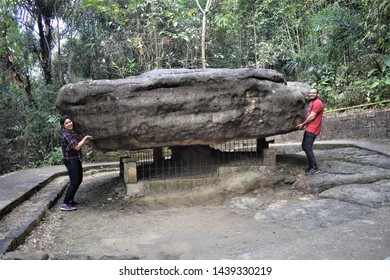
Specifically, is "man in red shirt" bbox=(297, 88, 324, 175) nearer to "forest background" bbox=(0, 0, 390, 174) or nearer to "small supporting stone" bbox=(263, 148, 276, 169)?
"small supporting stone" bbox=(263, 148, 276, 169)

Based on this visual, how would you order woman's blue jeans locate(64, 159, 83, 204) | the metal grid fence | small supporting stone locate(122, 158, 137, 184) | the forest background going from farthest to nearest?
the forest background
the metal grid fence
small supporting stone locate(122, 158, 137, 184)
woman's blue jeans locate(64, 159, 83, 204)

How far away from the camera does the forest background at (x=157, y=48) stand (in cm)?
1120

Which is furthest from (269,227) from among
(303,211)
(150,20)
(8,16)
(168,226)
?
(8,16)

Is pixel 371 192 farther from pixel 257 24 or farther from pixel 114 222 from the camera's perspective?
pixel 257 24

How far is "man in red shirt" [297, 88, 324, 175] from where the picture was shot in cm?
589

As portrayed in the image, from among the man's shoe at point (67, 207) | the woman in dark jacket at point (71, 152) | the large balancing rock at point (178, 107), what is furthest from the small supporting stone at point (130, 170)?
the man's shoe at point (67, 207)

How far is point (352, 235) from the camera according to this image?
12.2 ft

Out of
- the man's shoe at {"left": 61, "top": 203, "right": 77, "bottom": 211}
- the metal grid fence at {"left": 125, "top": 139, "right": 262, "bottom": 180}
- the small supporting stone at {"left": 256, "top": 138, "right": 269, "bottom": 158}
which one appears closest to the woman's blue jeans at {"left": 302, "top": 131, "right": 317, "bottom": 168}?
the small supporting stone at {"left": 256, "top": 138, "right": 269, "bottom": 158}

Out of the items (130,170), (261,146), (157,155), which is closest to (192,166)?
(157,155)

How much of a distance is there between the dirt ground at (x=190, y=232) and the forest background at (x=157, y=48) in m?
6.50

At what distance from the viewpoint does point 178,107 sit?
540 centimetres

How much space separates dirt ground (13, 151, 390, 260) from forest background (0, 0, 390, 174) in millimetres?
6502

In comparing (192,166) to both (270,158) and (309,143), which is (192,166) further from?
(309,143)

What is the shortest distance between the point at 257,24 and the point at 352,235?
481 inches
